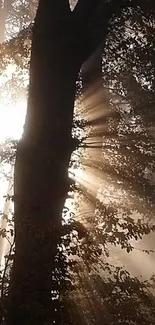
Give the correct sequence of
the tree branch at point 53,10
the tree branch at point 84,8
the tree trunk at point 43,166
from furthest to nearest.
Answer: the tree branch at point 84,8, the tree branch at point 53,10, the tree trunk at point 43,166

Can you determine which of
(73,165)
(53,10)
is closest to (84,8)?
(53,10)

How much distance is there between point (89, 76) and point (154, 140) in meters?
2.33

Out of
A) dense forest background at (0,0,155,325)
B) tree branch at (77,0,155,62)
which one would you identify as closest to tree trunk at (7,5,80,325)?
dense forest background at (0,0,155,325)

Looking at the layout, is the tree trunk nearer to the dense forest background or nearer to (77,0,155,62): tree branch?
the dense forest background

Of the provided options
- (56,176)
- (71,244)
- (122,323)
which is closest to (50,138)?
(56,176)

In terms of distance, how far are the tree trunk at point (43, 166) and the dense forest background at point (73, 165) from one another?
2 cm

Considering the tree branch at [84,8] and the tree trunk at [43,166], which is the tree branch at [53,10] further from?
the tree branch at [84,8]

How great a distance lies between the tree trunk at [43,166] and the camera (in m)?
5.84

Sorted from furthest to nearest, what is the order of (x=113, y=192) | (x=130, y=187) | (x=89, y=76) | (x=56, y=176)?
(x=113, y=192) → (x=130, y=187) → (x=89, y=76) → (x=56, y=176)

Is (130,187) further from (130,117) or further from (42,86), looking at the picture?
(42,86)

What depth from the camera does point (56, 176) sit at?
743 centimetres

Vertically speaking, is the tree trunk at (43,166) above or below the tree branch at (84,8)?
below

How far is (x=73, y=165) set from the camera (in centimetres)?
1142

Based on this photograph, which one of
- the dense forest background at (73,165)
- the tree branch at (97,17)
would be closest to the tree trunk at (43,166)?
the dense forest background at (73,165)
